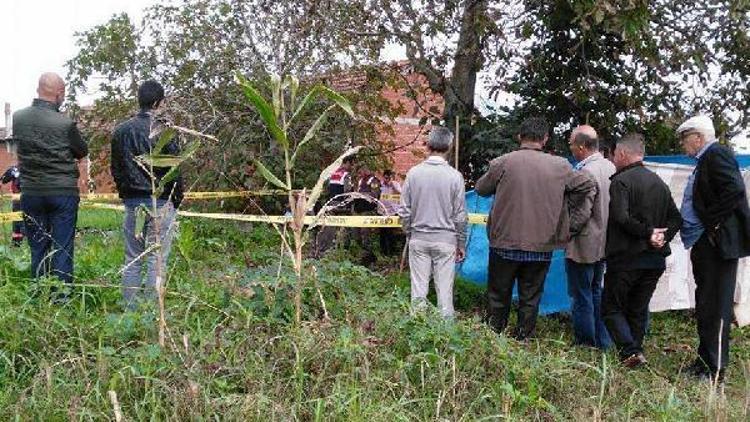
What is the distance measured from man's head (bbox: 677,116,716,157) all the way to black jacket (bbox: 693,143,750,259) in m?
0.10

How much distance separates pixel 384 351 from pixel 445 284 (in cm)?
192

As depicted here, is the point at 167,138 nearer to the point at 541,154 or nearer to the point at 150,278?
the point at 150,278

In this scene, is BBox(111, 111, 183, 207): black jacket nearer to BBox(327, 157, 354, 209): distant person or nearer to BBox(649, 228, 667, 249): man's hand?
BBox(649, 228, 667, 249): man's hand

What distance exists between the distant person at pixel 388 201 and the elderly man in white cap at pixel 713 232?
4.08 metres

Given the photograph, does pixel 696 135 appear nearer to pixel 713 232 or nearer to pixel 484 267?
pixel 713 232

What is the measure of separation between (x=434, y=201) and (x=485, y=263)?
67.1 inches

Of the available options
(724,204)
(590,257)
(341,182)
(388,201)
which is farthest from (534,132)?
(341,182)

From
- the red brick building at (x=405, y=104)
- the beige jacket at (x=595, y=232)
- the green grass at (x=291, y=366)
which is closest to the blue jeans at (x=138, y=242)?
the green grass at (x=291, y=366)

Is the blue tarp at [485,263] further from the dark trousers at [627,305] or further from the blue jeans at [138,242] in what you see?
the blue jeans at [138,242]

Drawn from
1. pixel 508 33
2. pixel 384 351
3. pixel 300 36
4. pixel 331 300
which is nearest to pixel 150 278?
pixel 331 300

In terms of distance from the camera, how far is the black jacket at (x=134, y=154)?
5.23 meters

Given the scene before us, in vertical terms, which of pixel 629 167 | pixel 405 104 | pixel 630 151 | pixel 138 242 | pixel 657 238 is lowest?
pixel 138 242

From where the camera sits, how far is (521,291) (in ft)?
18.6

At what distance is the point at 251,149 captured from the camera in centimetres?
1032
